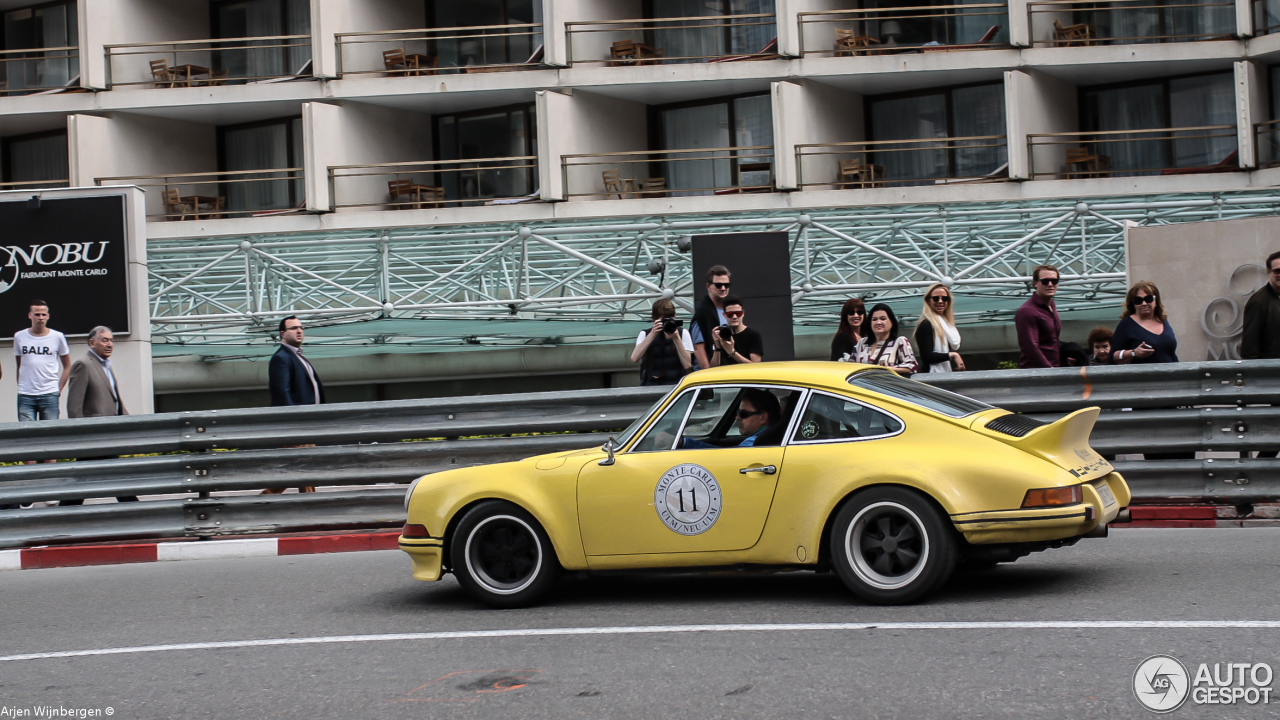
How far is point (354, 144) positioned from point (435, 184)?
7.87 ft

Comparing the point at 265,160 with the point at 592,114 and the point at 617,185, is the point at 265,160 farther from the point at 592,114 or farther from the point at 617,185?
the point at 617,185

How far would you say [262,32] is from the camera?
29875 mm

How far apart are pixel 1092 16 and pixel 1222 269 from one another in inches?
593

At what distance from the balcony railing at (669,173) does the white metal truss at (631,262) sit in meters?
4.91

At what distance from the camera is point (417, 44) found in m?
28.5

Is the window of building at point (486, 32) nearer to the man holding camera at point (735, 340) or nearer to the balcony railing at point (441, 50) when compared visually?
A: the balcony railing at point (441, 50)

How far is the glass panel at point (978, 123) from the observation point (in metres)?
27.0

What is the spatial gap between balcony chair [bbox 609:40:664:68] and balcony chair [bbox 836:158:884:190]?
483 centimetres

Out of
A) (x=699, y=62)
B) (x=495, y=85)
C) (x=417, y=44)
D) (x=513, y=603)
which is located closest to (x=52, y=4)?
(x=417, y=44)

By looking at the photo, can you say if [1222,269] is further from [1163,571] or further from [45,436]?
[45,436]

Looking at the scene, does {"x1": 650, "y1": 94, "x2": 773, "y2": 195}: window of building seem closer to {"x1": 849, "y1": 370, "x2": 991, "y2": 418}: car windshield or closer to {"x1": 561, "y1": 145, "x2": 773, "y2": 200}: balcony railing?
{"x1": 561, "y1": 145, "x2": 773, "y2": 200}: balcony railing

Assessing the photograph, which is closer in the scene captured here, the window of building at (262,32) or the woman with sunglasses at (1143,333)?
the woman with sunglasses at (1143,333)

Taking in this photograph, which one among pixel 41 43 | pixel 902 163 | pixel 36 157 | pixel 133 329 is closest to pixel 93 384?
pixel 133 329

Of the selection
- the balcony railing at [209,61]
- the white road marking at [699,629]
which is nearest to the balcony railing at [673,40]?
the balcony railing at [209,61]
